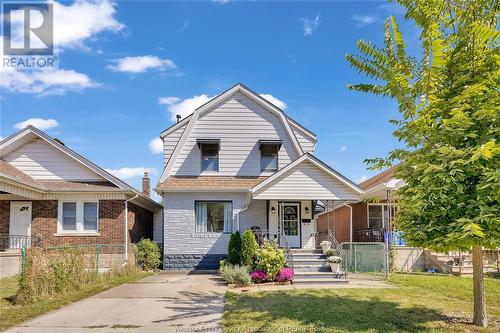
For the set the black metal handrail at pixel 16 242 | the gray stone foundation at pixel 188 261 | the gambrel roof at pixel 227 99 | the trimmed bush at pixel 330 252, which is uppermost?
the gambrel roof at pixel 227 99

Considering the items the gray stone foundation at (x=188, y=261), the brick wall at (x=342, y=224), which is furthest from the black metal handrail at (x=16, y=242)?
the brick wall at (x=342, y=224)

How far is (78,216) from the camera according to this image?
1891 cm

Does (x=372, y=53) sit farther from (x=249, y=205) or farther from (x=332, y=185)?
(x=249, y=205)

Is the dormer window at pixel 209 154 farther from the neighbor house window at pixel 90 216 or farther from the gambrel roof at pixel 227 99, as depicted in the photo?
the neighbor house window at pixel 90 216

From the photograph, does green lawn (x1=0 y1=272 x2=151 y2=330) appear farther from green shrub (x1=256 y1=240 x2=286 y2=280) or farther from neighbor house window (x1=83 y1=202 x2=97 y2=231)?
green shrub (x1=256 y1=240 x2=286 y2=280)

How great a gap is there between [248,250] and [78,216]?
866 centimetres

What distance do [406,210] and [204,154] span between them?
13046 mm

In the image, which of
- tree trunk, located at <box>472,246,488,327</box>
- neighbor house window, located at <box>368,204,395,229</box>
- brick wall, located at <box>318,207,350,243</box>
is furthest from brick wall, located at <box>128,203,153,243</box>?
tree trunk, located at <box>472,246,488,327</box>

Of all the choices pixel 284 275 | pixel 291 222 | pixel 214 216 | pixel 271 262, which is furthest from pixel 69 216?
pixel 284 275

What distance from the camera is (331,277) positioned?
47.4 feet

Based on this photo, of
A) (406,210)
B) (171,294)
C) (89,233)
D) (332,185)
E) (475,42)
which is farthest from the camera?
(89,233)

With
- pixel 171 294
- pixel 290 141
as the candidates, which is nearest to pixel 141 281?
pixel 171 294

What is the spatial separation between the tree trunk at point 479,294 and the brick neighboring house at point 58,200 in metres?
14.3

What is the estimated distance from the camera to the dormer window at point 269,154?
20.2 m
